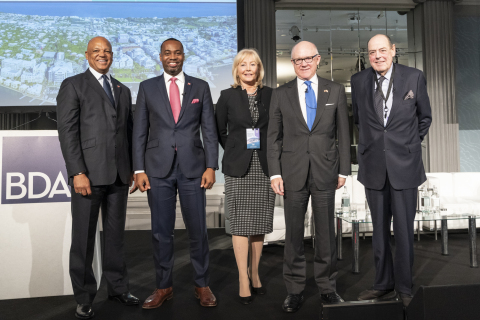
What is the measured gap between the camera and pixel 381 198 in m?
2.59

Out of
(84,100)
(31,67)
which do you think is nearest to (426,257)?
(84,100)

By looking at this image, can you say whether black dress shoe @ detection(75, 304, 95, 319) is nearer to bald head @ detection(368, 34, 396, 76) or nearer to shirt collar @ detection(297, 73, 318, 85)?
shirt collar @ detection(297, 73, 318, 85)

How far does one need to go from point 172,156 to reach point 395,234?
1450 millimetres

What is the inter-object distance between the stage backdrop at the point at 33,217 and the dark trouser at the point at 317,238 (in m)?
1.57

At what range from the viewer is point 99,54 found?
8.51 feet

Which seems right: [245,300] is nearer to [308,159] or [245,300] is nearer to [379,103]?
[308,159]

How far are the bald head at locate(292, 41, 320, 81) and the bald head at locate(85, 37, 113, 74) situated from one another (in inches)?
45.9

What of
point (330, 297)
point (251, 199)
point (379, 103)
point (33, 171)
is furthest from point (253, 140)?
point (33, 171)

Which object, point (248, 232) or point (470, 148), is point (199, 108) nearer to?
point (248, 232)

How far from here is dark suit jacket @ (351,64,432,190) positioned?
8.20 feet

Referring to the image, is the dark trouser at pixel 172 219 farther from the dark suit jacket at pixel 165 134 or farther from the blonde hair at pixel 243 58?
the blonde hair at pixel 243 58

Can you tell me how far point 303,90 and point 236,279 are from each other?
1.63 metres

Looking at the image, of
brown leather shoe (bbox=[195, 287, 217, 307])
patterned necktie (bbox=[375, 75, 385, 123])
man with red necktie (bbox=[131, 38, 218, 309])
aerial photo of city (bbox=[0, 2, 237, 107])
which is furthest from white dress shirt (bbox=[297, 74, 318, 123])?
aerial photo of city (bbox=[0, 2, 237, 107])

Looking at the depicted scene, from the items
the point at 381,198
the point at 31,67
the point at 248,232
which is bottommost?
the point at 248,232
